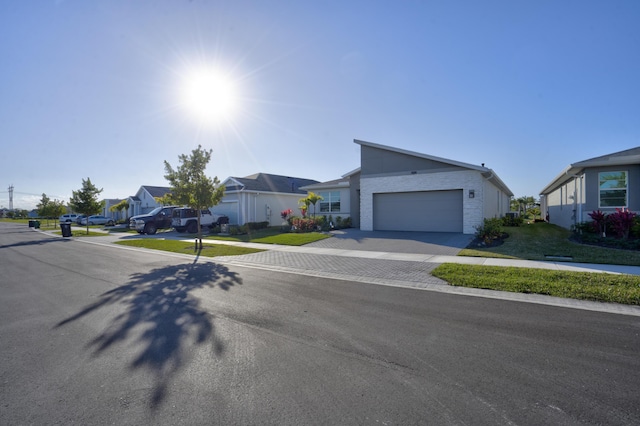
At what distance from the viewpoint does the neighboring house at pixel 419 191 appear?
1673cm

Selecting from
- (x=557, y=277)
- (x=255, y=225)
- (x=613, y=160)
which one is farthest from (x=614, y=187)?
(x=255, y=225)

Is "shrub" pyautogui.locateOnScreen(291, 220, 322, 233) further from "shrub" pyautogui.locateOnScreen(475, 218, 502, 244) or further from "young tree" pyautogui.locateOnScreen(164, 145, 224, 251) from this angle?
"shrub" pyautogui.locateOnScreen(475, 218, 502, 244)

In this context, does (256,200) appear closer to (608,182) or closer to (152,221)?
(152,221)

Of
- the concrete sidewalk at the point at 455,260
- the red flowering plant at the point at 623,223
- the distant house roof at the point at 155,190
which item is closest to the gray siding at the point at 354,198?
the concrete sidewalk at the point at 455,260

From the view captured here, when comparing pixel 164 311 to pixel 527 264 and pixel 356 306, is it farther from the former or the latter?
pixel 527 264

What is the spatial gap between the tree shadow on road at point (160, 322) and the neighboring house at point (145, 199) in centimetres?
3122

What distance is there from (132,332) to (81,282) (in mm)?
4774

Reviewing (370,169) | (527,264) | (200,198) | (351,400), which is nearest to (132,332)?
(351,400)

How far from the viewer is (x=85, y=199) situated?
87.2 ft

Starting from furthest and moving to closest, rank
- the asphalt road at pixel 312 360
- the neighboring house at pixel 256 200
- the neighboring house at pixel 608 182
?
the neighboring house at pixel 256 200, the neighboring house at pixel 608 182, the asphalt road at pixel 312 360

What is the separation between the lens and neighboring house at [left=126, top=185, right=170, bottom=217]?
36.4m

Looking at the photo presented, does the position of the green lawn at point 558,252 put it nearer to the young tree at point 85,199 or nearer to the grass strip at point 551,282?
the grass strip at point 551,282

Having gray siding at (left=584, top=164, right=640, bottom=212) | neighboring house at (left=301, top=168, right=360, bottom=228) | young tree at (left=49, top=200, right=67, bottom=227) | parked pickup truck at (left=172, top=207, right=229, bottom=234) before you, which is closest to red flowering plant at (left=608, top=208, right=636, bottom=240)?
gray siding at (left=584, top=164, right=640, bottom=212)

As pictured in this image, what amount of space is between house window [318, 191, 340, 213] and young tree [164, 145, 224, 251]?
10478 millimetres
